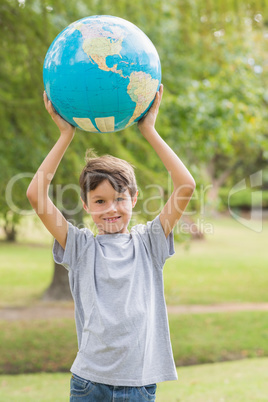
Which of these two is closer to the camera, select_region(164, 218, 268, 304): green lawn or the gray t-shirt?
the gray t-shirt

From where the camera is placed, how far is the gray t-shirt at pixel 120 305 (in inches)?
85.5

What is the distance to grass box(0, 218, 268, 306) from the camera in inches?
505

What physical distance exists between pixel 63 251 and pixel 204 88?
7.16 meters

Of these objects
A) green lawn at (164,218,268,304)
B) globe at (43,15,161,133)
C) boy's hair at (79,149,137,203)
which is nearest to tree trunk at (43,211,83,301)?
green lawn at (164,218,268,304)

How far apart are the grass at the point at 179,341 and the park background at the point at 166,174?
3 centimetres

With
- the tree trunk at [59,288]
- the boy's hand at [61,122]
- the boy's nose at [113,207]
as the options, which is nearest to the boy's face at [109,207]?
the boy's nose at [113,207]

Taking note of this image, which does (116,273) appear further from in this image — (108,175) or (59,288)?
(59,288)

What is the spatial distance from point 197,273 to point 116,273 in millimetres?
14474

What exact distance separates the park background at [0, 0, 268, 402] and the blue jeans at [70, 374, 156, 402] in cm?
293

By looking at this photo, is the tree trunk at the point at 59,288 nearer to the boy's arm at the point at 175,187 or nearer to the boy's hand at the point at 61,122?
the boy's hand at the point at 61,122

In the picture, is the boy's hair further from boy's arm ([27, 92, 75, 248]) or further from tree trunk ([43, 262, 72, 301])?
tree trunk ([43, 262, 72, 301])

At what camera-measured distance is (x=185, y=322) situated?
9.62 meters

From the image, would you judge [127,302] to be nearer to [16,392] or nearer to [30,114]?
[30,114]

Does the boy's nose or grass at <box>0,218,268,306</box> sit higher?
the boy's nose
